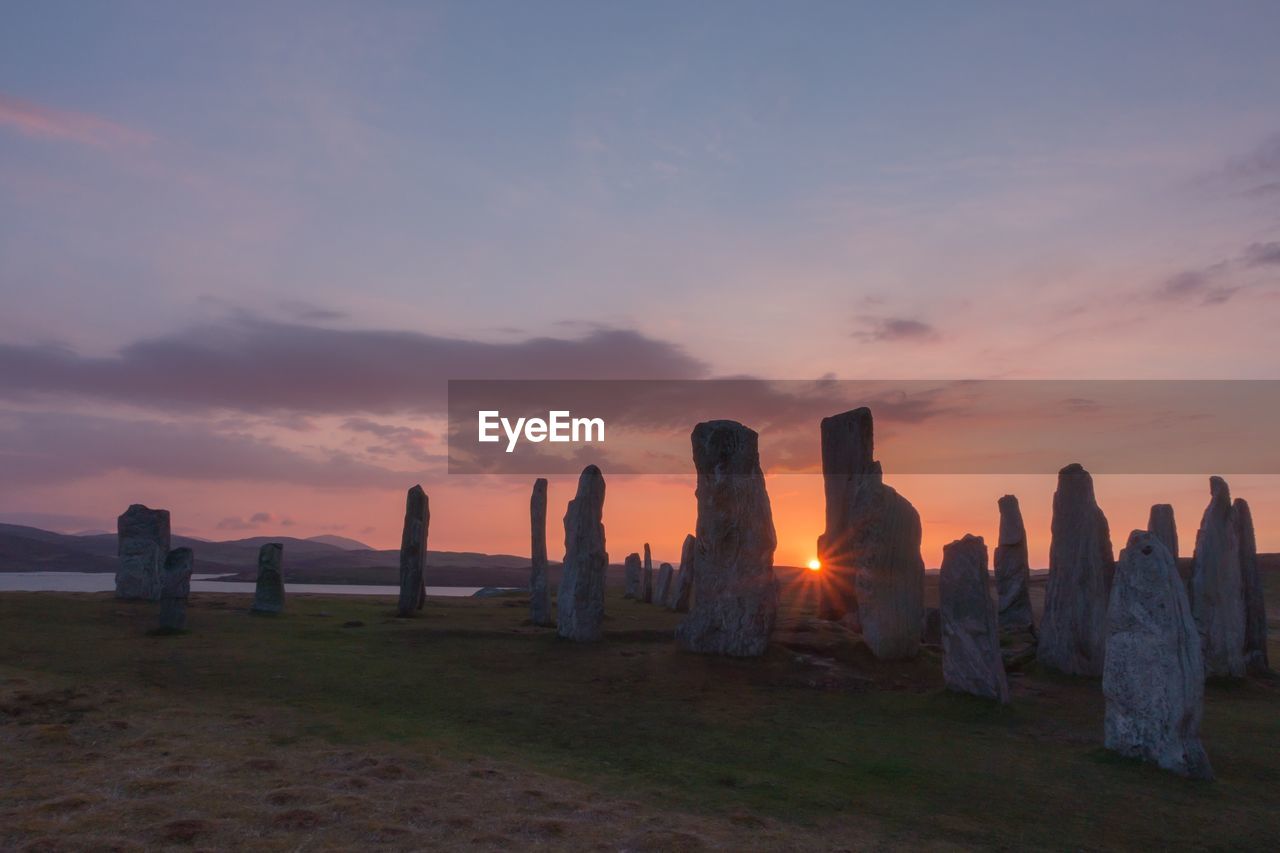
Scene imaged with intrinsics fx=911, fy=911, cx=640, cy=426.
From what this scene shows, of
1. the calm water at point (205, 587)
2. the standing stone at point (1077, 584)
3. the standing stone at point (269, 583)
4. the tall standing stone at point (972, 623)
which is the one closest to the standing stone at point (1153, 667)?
the tall standing stone at point (972, 623)

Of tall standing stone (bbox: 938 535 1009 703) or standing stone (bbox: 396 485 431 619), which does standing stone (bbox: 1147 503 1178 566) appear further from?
standing stone (bbox: 396 485 431 619)

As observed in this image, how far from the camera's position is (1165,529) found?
61.1 ft

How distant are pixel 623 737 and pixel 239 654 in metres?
8.90

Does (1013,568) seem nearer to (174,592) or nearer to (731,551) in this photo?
(731,551)

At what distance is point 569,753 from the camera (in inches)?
446

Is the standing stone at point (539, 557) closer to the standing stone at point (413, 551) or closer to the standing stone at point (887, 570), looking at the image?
the standing stone at point (413, 551)

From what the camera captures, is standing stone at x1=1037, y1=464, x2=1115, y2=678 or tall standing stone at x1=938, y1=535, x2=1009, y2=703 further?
standing stone at x1=1037, y1=464, x2=1115, y2=678

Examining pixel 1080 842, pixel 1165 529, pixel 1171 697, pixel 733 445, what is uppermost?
pixel 733 445

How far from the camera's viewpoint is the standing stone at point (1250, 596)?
1792 centimetres

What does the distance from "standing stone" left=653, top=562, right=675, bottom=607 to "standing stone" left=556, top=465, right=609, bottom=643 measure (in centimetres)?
1220

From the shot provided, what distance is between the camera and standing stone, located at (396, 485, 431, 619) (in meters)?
25.7

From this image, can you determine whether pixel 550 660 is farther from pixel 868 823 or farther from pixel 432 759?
pixel 868 823

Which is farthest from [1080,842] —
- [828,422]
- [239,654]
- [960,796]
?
[828,422]

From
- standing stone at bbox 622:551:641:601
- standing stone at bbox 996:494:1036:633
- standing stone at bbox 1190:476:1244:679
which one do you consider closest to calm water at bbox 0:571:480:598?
standing stone at bbox 622:551:641:601
